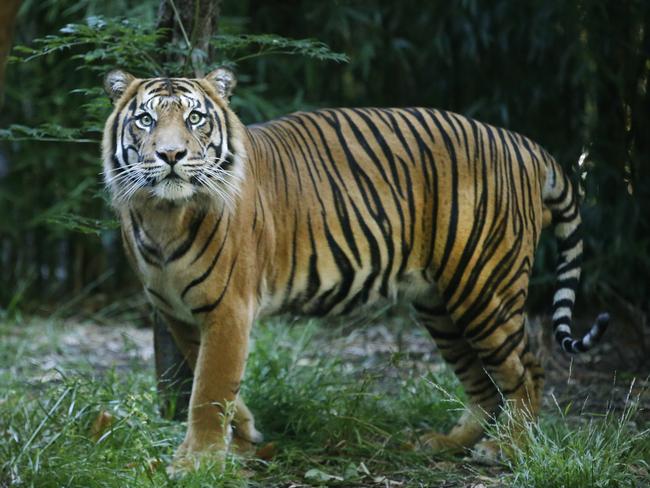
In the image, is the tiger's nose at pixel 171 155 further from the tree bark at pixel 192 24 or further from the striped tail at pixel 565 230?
the striped tail at pixel 565 230

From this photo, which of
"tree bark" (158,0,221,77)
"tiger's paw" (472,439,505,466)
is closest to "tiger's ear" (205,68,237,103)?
"tree bark" (158,0,221,77)

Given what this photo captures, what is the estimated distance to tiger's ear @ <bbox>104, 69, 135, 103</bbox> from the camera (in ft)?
12.8

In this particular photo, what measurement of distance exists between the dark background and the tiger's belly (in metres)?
1.06

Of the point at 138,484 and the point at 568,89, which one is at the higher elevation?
the point at 568,89

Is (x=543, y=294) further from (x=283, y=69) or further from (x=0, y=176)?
(x=0, y=176)

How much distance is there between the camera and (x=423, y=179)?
437cm

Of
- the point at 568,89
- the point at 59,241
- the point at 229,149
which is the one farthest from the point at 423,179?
the point at 59,241

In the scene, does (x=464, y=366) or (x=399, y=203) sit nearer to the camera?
(x=399, y=203)

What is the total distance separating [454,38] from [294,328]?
2624 mm

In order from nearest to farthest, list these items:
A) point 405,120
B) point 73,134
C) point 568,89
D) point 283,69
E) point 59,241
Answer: point 73,134 < point 405,120 < point 568,89 < point 283,69 < point 59,241

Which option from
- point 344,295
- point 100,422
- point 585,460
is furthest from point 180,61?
point 585,460

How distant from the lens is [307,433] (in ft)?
14.3

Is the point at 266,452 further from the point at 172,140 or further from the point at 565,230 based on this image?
the point at 565,230

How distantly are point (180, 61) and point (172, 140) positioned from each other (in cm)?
86
